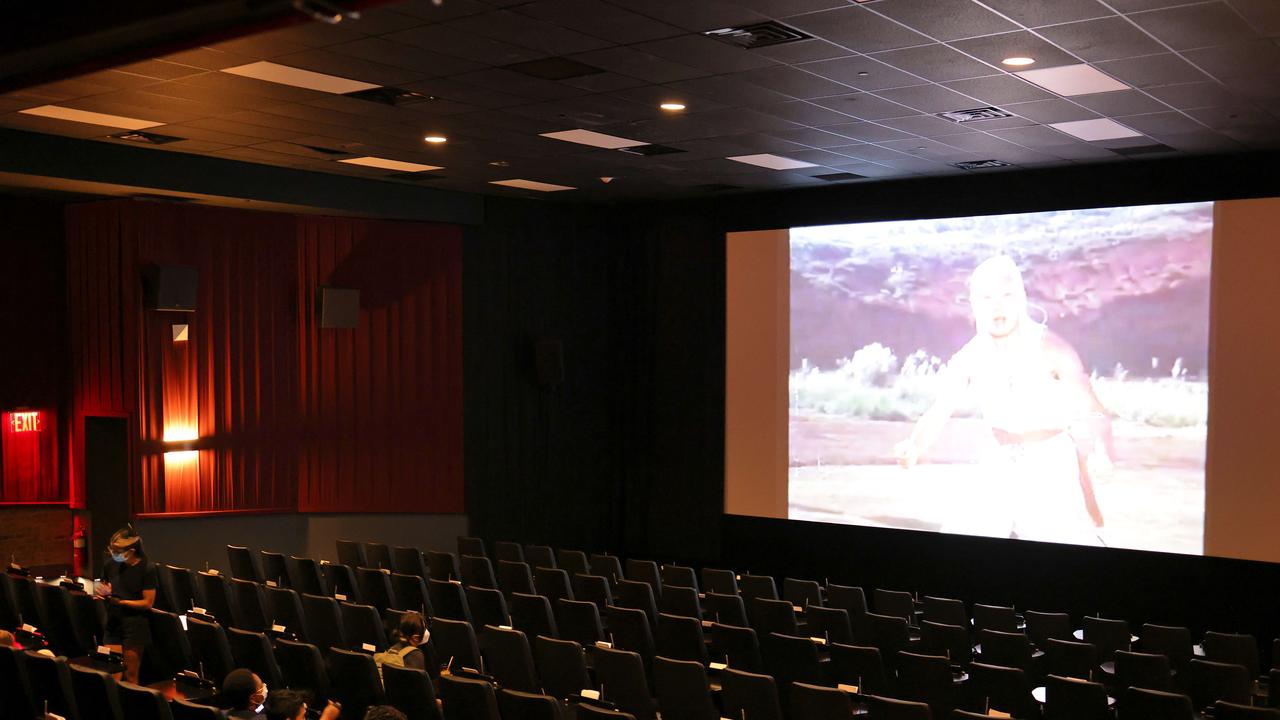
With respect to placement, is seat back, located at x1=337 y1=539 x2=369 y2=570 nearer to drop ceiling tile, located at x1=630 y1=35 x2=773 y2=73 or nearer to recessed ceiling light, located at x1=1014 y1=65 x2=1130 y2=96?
drop ceiling tile, located at x1=630 y1=35 x2=773 y2=73

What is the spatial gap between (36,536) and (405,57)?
8.34 metres

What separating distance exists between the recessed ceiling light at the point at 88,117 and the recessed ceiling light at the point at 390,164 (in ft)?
7.03

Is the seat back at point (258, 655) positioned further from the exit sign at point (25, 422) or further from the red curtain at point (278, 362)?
the exit sign at point (25, 422)

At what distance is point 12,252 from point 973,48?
10341 mm

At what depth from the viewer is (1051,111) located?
808 centimetres

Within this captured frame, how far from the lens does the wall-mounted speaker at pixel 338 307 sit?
12.4 meters

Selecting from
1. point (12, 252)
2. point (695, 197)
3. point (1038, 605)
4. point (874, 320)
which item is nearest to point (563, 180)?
point (695, 197)

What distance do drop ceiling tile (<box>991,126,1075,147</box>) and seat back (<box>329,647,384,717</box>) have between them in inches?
253

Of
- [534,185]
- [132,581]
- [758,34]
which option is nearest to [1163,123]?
[758,34]

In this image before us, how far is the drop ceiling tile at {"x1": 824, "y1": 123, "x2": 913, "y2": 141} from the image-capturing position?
8.74 m

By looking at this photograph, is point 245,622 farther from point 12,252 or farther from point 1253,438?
point 1253,438

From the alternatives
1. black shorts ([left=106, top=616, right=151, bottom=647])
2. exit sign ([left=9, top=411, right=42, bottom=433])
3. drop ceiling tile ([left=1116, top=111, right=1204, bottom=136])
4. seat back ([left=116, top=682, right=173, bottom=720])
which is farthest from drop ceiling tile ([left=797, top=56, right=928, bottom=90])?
exit sign ([left=9, top=411, right=42, bottom=433])

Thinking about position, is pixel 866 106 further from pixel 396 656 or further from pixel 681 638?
pixel 396 656

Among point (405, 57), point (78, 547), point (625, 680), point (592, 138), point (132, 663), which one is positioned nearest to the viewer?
point (625, 680)
